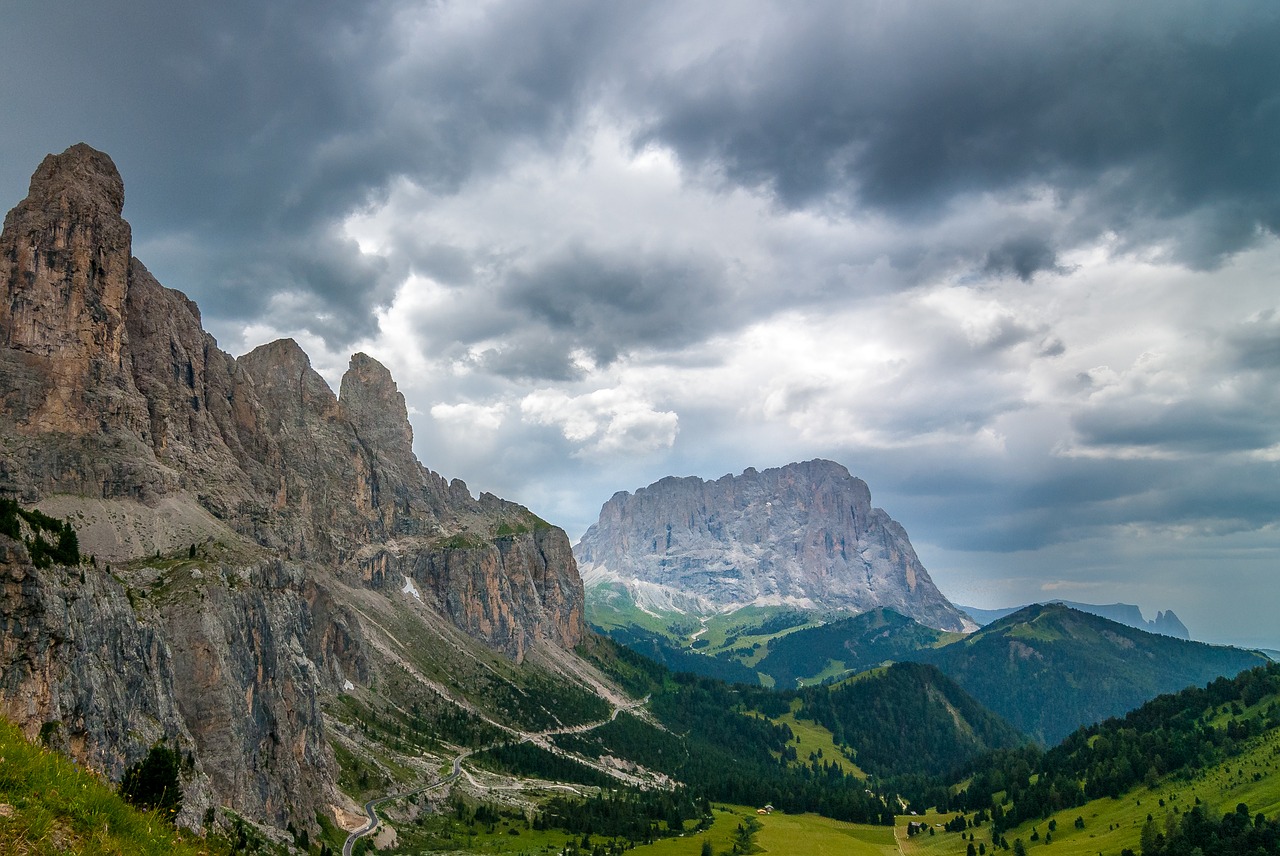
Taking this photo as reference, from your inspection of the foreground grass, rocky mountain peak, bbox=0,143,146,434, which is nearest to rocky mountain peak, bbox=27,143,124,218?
rocky mountain peak, bbox=0,143,146,434

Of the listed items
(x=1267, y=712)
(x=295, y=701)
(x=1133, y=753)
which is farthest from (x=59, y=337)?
(x=1267, y=712)

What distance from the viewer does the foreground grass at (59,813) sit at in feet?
43.7

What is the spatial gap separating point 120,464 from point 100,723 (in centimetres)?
9313

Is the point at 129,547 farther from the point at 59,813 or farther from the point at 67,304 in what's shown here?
the point at 59,813

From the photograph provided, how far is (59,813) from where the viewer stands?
14.3 meters

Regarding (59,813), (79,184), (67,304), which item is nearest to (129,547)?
(67,304)

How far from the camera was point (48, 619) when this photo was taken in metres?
75.1

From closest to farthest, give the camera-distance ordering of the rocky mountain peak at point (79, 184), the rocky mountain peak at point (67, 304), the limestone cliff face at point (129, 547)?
the limestone cliff face at point (129, 547)
the rocky mountain peak at point (67, 304)
the rocky mountain peak at point (79, 184)

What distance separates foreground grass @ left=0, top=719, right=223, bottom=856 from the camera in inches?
524

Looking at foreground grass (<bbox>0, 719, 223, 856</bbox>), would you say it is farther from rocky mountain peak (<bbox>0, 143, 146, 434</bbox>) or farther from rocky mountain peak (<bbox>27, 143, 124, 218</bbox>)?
rocky mountain peak (<bbox>27, 143, 124, 218</bbox>)

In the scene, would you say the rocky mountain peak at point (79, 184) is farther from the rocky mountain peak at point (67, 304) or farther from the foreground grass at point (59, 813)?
the foreground grass at point (59, 813)

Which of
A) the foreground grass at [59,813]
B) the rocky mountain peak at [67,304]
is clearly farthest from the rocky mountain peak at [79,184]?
the foreground grass at [59,813]

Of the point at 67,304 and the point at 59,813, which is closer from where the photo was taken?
the point at 59,813

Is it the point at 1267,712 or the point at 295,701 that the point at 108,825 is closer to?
the point at 295,701
